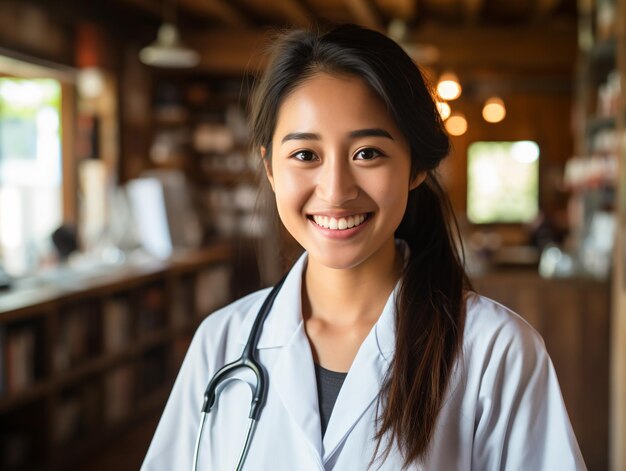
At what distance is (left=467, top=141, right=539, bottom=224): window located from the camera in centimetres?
1289

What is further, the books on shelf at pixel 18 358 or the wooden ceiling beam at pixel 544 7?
the wooden ceiling beam at pixel 544 7

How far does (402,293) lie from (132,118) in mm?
7572

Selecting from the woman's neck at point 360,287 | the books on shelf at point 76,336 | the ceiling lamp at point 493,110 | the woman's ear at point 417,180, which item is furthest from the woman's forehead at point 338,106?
the ceiling lamp at point 493,110

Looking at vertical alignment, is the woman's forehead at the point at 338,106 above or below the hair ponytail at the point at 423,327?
above

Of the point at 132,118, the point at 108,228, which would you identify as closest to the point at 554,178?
the point at 132,118

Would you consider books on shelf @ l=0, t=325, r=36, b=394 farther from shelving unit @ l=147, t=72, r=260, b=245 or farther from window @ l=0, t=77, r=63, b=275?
shelving unit @ l=147, t=72, r=260, b=245

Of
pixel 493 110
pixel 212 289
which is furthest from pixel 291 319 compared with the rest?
pixel 493 110

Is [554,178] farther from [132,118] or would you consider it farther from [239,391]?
[239,391]

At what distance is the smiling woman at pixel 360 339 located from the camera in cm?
125

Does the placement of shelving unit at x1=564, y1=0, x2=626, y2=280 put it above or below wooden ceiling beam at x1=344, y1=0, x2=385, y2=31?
below

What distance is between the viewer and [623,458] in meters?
3.59

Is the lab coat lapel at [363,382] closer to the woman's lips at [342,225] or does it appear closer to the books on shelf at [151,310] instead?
the woman's lips at [342,225]

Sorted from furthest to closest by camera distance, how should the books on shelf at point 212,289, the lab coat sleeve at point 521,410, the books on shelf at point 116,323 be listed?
the books on shelf at point 212,289 < the books on shelf at point 116,323 < the lab coat sleeve at point 521,410

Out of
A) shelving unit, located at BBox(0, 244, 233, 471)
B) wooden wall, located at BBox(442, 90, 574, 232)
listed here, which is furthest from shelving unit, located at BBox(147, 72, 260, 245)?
wooden wall, located at BBox(442, 90, 574, 232)
